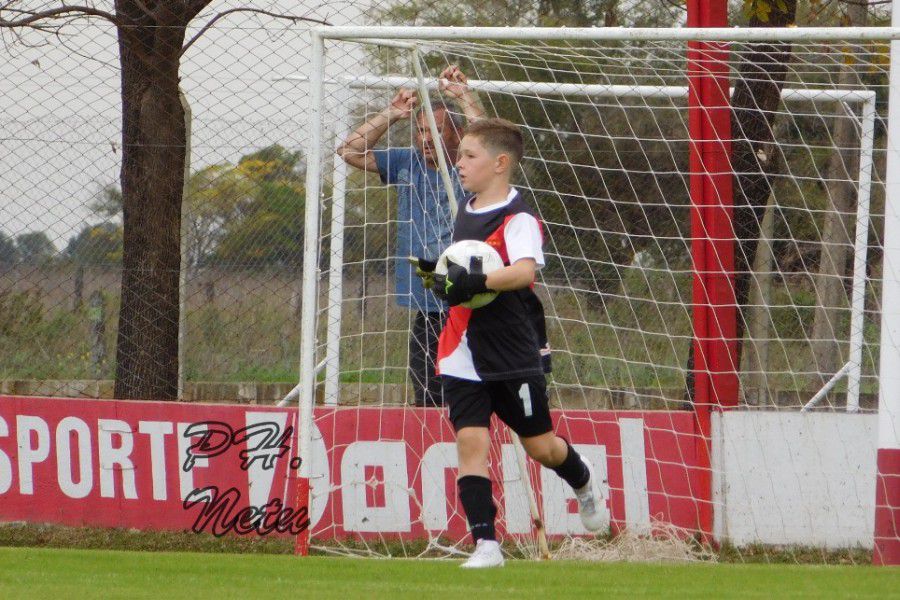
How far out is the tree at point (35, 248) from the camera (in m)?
7.90

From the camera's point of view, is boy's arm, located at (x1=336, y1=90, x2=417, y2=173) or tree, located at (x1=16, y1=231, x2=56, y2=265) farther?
tree, located at (x1=16, y1=231, x2=56, y2=265)

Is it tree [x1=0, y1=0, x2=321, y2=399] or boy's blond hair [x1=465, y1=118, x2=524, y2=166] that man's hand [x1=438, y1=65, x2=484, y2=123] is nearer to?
boy's blond hair [x1=465, y1=118, x2=524, y2=166]

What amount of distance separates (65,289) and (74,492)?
163cm

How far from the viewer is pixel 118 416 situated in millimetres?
7102

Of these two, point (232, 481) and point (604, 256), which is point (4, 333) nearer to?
point (232, 481)

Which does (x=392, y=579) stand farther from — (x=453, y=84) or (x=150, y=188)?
(x=150, y=188)

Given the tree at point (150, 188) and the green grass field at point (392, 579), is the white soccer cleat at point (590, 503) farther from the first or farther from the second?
the tree at point (150, 188)

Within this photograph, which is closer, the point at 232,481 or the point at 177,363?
the point at 232,481

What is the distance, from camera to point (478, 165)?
5137mm

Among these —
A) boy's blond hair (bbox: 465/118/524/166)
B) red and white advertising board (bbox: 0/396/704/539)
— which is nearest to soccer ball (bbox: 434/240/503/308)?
boy's blond hair (bbox: 465/118/524/166)

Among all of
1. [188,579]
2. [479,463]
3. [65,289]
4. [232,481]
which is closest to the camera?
[188,579]

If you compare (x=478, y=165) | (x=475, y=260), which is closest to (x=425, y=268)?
(x=475, y=260)

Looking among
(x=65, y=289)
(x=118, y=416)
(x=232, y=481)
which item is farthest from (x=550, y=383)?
(x=65, y=289)

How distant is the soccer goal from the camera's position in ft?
21.0
